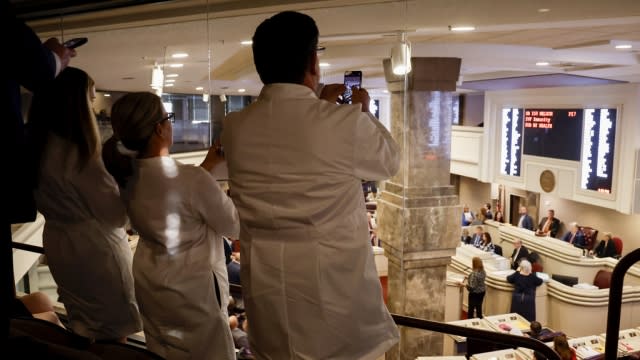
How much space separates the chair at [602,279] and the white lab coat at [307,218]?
8846 millimetres

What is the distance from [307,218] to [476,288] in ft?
23.9

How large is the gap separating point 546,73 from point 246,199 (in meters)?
9.15

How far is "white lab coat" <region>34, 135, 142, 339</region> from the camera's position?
1.75 m

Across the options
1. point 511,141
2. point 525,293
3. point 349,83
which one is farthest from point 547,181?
point 349,83

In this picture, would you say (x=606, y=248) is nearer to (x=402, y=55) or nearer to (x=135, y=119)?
(x=402, y=55)

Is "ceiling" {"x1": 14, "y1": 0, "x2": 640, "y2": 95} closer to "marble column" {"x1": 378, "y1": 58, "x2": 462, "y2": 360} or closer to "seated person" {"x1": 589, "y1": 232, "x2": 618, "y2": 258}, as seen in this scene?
"marble column" {"x1": 378, "y1": 58, "x2": 462, "y2": 360}

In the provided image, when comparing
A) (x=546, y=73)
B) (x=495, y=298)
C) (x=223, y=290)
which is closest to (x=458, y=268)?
(x=495, y=298)

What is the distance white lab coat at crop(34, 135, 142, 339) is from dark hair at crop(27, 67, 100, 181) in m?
0.03

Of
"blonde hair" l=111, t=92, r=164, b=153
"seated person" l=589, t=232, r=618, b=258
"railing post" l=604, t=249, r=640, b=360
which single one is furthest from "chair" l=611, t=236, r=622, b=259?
"blonde hair" l=111, t=92, r=164, b=153

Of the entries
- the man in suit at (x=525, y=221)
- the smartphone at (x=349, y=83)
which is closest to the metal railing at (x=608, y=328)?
the smartphone at (x=349, y=83)

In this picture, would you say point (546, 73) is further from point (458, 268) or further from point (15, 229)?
point (15, 229)

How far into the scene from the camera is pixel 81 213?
1.81 metres

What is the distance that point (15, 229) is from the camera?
18.1 ft

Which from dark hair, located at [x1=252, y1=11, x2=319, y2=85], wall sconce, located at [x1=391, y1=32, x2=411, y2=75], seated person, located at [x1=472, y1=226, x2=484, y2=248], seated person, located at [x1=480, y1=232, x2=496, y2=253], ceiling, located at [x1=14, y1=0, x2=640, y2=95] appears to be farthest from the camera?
seated person, located at [x1=472, y1=226, x2=484, y2=248]
